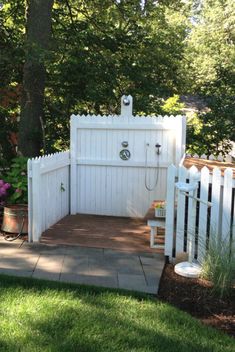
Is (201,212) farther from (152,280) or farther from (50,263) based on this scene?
(50,263)

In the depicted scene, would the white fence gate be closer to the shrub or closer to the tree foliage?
the tree foliage

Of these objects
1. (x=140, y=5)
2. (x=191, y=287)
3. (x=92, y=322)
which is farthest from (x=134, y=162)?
(x=140, y=5)

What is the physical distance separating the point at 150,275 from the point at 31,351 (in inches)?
79.5

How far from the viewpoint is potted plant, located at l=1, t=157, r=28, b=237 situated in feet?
20.1

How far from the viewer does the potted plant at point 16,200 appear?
6121 mm

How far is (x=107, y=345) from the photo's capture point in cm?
311

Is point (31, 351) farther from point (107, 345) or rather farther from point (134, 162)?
point (134, 162)

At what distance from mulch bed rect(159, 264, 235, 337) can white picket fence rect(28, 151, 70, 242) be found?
6.81 feet

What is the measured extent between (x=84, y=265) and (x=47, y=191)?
1.83m

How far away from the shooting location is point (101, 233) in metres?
6.50

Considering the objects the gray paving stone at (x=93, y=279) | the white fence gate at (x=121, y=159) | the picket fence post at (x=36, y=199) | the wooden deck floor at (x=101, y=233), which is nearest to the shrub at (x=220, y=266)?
the gray paving stone at (x=93, y=279)

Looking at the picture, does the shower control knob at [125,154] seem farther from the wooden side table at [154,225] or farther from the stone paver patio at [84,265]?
the stone paver patio at [84,265]

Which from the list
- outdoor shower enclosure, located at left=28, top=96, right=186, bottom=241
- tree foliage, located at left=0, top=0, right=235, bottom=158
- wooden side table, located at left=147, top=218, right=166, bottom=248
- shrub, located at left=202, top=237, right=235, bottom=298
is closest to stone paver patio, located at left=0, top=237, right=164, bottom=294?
wooden side table, located at left=147, top=218, right=166, bottom=248

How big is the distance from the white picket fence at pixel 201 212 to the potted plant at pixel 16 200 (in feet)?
6.94
